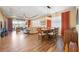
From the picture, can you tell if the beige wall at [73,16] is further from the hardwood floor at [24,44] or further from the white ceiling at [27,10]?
the hardwood floor at [24,44]

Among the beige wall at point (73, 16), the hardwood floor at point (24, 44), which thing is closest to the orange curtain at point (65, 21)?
the beige wall at point (73, 16)

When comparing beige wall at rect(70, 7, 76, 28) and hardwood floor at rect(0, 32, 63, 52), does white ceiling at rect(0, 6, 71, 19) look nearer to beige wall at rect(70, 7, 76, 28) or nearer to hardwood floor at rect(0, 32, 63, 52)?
beige wall at rect(70, 7, 76, 28)

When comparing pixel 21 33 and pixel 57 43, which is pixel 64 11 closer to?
pixel 57 43

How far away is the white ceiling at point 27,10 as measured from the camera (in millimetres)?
2795

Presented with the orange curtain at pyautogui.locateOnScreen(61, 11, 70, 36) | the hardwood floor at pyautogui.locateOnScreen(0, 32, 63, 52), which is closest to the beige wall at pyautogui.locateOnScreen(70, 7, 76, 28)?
the orange curtain at pyautogui.locateOnScreen(61, 11, 70, 36)

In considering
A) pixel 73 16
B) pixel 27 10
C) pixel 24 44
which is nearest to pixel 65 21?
pixel 73 16

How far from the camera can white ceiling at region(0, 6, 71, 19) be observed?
279cm

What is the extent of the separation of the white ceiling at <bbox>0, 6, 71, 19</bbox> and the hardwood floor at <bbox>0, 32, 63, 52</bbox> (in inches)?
17.2

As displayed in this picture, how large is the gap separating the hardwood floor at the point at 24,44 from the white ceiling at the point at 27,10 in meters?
0.44

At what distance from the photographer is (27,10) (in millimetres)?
2818

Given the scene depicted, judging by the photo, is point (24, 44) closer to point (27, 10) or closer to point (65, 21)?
point (27, 10)

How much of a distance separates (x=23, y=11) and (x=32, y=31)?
50 centimetres
